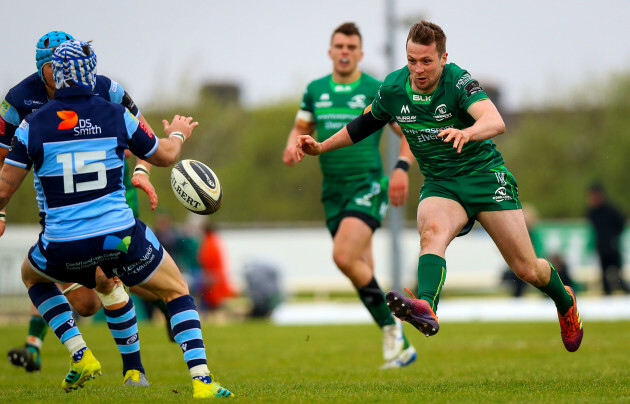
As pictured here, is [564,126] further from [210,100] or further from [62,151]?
[62,151]

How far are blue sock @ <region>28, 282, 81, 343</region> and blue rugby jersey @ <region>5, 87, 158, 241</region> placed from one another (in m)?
0.96

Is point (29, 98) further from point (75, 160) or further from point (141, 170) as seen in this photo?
point (75, 160)

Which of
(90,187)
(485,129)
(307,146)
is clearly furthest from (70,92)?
(485,129)

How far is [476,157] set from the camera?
6684 mm

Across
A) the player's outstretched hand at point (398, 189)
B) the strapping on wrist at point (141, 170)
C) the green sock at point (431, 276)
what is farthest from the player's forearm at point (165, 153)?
the player's outstretched hand at point (398, 189)

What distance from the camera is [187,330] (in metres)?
5.79

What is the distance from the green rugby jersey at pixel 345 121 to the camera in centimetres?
917

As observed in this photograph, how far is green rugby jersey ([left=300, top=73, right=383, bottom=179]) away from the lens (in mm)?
9172

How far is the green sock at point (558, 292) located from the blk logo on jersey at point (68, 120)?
150 inches

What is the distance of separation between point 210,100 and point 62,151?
36.1 m

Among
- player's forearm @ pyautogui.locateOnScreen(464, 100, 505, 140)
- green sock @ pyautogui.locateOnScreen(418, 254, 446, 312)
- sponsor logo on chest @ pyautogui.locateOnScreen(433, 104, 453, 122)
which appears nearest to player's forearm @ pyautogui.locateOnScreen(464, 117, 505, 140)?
player's forearm @ pyautogui.locateOnScreen(464, 100, 505, 140)

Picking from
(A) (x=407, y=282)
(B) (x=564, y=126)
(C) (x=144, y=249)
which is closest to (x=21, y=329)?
(C) (x=144, y=249)

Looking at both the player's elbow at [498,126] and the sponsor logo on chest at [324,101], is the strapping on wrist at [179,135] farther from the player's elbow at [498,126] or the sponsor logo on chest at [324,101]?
the sponsor logo on chest at [324,101]

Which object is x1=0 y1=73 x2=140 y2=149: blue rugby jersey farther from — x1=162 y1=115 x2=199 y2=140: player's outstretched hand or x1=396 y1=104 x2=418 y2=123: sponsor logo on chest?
x1=396 y1=104 x2=418 y2=123: sponsor logo on chest
